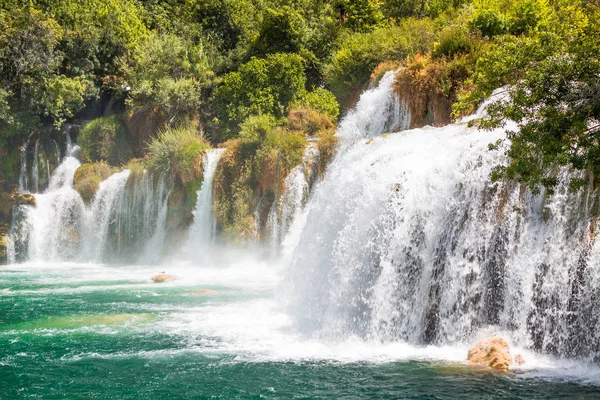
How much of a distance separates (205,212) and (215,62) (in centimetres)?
1217

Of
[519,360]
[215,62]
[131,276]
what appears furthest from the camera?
[215,62]

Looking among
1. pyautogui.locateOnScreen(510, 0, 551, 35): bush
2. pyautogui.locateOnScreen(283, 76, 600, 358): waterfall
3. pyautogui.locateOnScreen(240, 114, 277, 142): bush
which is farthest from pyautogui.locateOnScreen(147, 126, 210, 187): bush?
pyautogui.locateOnScreen(510, 0, 551, 35): bush

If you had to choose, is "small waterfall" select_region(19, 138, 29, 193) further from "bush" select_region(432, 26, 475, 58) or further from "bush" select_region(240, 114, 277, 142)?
"bush" select_region(432, 26, 475, 58)

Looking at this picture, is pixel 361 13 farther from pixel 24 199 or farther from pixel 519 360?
pixel 519 360

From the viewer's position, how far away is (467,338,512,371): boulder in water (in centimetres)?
1023

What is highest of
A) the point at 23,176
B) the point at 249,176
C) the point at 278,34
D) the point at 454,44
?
the point at 278,34

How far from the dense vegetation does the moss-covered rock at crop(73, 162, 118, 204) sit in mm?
1486

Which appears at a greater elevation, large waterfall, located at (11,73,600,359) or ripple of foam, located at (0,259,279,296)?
large waterfall, located at (11,73,600,359)

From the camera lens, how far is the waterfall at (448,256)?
1080 centimetres

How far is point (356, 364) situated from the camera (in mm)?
11016

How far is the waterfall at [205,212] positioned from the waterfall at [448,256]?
10001 mm

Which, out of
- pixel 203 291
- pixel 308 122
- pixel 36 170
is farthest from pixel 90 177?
pixel 203 291

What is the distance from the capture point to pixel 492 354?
10.4 m

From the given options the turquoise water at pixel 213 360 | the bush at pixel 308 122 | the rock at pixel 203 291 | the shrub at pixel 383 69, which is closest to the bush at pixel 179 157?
the bush at pixel 308 122
